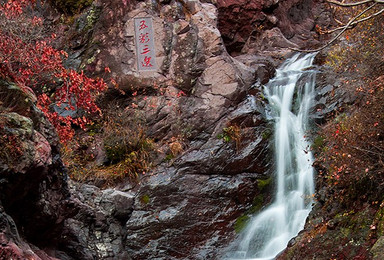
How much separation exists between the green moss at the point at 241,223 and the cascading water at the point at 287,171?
0.11 meters

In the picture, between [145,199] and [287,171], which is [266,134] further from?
[145,199]

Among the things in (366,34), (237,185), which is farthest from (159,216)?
(366,34)

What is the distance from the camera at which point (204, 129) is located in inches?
422

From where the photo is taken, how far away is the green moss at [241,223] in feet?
28.5

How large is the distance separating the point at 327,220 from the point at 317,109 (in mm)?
5072

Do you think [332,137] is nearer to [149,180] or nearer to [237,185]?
[237,185]

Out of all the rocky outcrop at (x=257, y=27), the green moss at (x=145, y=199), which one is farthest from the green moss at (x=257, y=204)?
the rocky outcrop at (x=257, y=27)

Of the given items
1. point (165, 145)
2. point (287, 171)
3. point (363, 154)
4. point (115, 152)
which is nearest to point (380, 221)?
point (363, 154)

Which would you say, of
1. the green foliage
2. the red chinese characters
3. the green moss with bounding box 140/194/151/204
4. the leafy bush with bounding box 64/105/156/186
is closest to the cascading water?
the green foliage

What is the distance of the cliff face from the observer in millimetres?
4531

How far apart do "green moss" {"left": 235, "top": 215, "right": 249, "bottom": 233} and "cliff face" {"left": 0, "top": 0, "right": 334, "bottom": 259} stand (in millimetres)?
50

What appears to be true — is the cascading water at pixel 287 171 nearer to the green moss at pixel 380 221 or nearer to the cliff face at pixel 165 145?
the cliff face at pixel 165 145

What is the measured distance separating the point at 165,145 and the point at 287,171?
11.0 feet

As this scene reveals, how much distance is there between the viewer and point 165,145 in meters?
10.7
